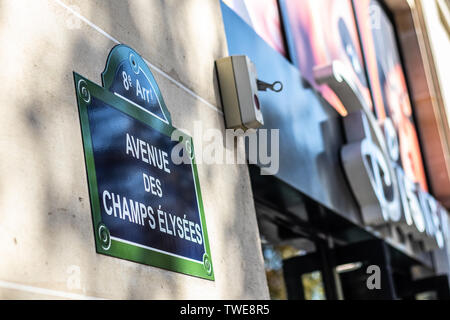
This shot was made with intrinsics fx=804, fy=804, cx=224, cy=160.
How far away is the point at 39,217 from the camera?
1898 mm

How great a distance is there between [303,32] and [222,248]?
9.98 ft

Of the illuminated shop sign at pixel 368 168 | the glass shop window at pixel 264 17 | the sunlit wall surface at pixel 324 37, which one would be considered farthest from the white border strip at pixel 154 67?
the illuminated shop sign at pixel 368 168

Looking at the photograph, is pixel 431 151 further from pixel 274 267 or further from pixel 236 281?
pixel 236 281

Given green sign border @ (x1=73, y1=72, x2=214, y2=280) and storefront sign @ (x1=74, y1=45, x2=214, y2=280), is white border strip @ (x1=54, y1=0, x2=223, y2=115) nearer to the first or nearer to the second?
storefront sign @ (x1=74, y1=45, x2=214, y2=280)

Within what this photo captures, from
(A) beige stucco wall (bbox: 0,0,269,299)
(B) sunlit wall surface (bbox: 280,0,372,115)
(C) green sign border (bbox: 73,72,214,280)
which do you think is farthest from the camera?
(B) sunlit wall surface (bbox: 280,0,372,115)

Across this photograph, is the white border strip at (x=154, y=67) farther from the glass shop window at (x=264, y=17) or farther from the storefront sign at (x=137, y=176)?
the glass shop window at (x=264, y=17)

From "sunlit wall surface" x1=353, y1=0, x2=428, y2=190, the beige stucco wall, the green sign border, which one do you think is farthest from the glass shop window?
"sunlit wall surface" x1=353, y1=0, x2=428, y2=190

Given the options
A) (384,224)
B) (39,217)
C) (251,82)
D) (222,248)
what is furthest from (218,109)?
(384,224)

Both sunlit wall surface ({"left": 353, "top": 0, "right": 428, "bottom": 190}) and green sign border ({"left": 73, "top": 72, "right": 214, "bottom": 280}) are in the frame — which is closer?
green sign border ({"left": 73, "top": 72, "right": 214, "bottom": 280})

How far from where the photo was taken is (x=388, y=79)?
9320 mm

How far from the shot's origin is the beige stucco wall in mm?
1842

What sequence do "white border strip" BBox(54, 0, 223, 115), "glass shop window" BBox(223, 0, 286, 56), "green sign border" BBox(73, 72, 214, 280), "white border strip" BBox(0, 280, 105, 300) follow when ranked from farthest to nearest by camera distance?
"glass shop window" BBox(223, 0, 286, 56)
"white border strip" BBox(54, 0, 223, 115)
"green sign border" BBox(73, 72, 214, 280)
"white border strip" BBox(0, 280, 105, 300)

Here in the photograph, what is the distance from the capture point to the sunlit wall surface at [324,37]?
553cm

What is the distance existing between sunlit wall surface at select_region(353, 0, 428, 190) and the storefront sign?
5.30 metres
